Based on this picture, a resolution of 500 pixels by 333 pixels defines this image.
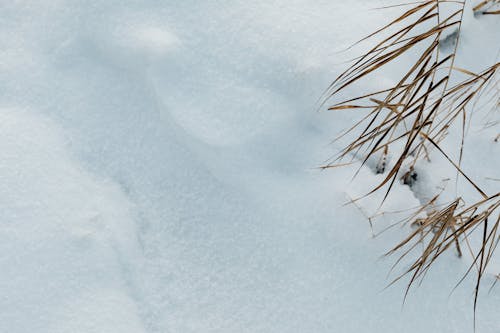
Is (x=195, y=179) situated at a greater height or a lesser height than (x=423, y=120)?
greater

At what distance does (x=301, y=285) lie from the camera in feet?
3.18

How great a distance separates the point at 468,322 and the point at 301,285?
34 cm

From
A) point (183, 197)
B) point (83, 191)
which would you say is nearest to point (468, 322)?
point (183, 197)

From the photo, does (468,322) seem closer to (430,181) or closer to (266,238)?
(430,181)

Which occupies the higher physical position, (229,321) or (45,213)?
(45,213)

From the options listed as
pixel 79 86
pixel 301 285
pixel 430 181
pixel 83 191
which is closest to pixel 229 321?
pixel 301 285

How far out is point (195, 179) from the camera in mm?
1050

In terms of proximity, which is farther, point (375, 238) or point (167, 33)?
point (167, 33)

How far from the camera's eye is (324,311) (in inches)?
37.4

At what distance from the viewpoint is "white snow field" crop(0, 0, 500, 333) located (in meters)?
0.95

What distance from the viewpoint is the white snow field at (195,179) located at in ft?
3.12

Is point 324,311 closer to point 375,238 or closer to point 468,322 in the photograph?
point 375,238

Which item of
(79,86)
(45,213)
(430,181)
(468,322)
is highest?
(79,86)

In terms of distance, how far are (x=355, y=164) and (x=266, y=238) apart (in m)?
0.26
